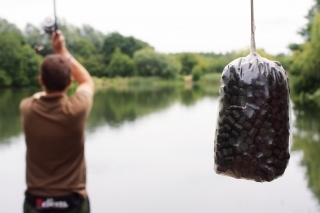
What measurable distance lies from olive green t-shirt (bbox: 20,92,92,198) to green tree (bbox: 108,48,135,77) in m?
48.8

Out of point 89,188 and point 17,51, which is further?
point 17,51

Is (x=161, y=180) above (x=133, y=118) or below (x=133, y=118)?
above

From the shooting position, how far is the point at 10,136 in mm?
18594

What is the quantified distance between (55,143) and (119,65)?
49589 millimetres

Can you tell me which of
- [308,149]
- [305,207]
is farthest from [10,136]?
[305,207]

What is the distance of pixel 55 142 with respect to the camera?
5.71 ft

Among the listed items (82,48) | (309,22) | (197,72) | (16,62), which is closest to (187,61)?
(197,72)

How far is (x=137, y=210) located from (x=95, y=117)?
578 inches

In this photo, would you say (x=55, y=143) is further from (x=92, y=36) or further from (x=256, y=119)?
(x=92, y=36)

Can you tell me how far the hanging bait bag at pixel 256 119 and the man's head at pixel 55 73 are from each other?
2.14 ft

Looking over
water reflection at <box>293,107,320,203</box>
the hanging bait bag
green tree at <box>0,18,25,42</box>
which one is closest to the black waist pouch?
the hanging bait bag

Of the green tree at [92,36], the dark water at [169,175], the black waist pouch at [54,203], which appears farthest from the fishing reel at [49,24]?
the green tree at [92,36]

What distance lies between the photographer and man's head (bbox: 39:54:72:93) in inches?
67.4

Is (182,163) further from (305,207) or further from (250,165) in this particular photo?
(250,165)
